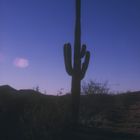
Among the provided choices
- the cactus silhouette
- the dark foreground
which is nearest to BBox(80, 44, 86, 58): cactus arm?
the cactus silhouette

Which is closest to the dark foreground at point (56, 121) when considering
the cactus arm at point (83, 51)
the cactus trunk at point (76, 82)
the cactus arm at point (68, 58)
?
the cactus trunk at point (76, 82)

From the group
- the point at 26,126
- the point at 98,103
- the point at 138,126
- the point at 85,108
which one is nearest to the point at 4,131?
the point at 26,126

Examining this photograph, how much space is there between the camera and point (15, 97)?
17203 millimetres

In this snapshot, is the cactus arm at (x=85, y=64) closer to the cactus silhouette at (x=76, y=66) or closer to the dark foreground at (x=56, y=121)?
the cactus silhouette at (x=76, y=66)

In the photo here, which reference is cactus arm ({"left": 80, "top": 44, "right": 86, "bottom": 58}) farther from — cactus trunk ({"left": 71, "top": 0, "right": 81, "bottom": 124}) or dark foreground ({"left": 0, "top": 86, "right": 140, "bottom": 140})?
dark foreground ({"left": 0, "top": 86, "right": 140, "bottom": 140})

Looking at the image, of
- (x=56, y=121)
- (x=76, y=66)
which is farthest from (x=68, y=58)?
(x=56, y=121)

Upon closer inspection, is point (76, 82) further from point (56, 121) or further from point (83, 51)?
point (56, 121)

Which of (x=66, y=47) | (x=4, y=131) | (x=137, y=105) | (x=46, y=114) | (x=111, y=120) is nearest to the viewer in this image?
(x=4, y=131)

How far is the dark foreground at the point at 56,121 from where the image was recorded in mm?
13406

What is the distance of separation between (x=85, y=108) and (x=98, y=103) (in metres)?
1.87

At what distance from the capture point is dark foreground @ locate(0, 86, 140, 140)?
13.4 meters

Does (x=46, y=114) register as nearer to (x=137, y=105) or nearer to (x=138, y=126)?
(x=138, y=126)

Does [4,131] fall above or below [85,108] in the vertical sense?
below

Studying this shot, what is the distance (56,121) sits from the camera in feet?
49.1
